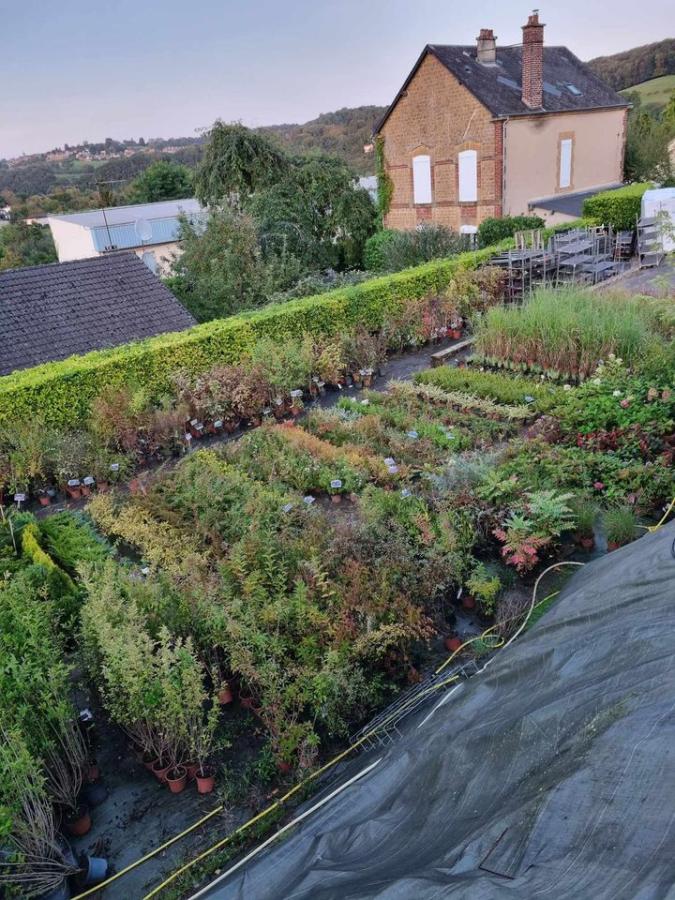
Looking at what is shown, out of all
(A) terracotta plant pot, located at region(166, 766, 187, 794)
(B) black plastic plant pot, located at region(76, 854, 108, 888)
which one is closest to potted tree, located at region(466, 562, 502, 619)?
(A) terracotta plant pot, located at region(166, 766, 187, 794)

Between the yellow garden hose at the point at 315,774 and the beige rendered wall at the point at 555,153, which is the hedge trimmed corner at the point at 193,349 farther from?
the beige rendered wall at the point at 555,153

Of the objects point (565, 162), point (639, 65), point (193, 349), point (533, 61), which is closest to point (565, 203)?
point (565, 162)

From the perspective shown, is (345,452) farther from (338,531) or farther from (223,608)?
(223,608)

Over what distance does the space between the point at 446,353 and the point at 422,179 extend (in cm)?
1416

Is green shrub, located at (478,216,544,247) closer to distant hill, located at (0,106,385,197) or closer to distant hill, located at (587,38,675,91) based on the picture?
distant hill, located at (0,106,385,197)

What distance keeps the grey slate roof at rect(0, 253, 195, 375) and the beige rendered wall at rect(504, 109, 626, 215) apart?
43.7 ft

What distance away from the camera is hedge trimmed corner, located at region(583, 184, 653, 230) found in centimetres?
1712

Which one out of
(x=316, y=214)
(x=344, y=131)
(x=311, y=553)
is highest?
(x=344, y=131)

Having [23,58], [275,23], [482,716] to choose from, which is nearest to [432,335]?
[482,716]

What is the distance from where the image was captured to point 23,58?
17750 millimetres

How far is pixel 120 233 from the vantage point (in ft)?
83.4

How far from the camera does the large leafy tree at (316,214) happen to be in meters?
19.3

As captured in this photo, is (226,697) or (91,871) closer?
(91,871)

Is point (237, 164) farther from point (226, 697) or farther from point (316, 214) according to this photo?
point (226, 697)
